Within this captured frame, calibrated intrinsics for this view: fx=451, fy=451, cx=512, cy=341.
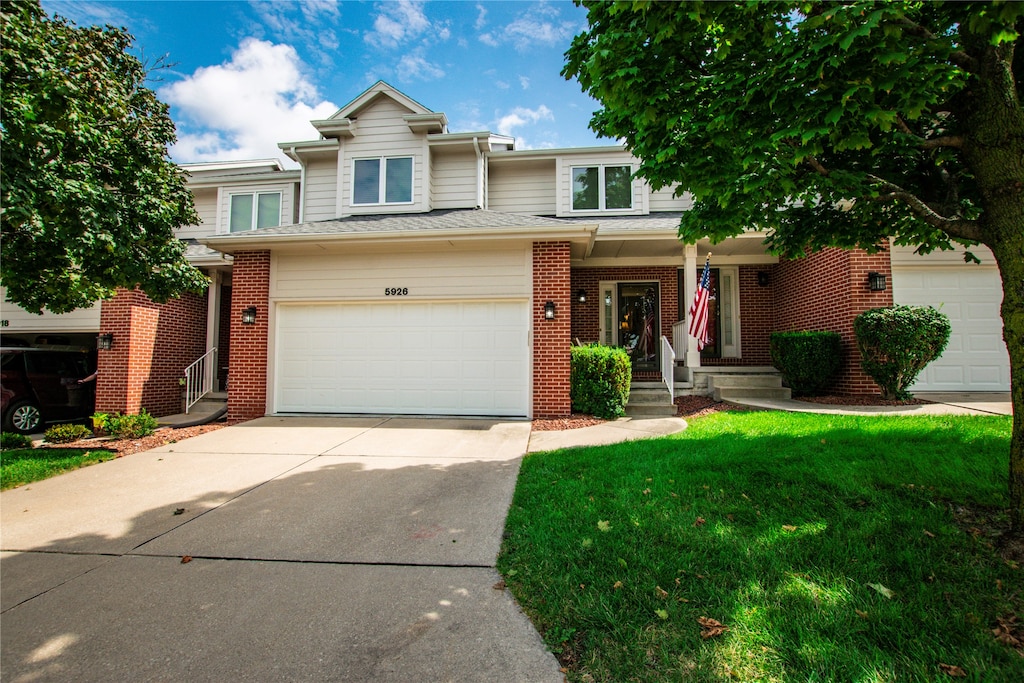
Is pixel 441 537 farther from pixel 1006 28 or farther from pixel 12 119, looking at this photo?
pixel 12 119

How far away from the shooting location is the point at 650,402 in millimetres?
8383

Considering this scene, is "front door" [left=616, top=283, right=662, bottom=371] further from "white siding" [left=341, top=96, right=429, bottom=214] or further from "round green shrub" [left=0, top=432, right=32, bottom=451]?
"round green shrub" [left=0, top=432, right=32, bottom=451]

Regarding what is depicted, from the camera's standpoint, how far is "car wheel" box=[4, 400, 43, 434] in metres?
8.73

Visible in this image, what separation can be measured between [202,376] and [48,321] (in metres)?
3.89

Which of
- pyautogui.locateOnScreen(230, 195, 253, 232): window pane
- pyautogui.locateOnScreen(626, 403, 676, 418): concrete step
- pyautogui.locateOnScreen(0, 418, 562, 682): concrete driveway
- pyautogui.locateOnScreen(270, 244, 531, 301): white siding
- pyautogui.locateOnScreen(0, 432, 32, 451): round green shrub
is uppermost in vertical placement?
pyautogui.locateOnScreen(230, 195, 253, 232): window pane

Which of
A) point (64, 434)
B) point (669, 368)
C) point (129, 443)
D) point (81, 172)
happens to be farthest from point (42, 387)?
point (669, 368)

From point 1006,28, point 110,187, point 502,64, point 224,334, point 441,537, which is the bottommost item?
point 441,537

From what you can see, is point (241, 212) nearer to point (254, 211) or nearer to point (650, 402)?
point (254, 211)

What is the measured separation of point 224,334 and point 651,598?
39.6 ft

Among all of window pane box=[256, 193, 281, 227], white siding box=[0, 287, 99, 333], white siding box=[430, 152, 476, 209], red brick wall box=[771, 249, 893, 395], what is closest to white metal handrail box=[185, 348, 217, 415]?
white siding box=[0, 287, 99, 333]

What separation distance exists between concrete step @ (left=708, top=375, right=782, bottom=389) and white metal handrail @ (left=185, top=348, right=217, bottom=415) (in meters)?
11.0

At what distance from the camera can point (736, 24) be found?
3287 millimetres

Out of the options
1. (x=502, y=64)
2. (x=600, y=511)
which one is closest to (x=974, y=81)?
(x=600, y=511)

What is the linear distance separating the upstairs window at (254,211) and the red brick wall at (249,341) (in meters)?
3.86
